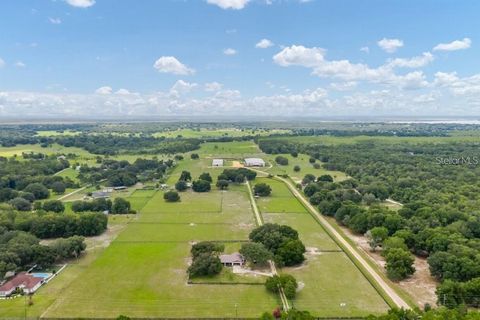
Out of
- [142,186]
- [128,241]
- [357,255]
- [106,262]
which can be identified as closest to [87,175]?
[142,186]

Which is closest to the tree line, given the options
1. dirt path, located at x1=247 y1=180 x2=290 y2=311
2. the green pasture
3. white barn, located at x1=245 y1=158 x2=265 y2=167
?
dirt path, located at x1=247 y1=180 x2=290 y2=311

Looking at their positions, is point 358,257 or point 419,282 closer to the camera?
point 419,282

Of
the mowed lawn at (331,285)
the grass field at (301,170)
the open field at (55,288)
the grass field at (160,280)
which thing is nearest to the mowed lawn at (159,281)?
the grass field at (160,280)

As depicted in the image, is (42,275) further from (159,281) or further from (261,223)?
(261,223)

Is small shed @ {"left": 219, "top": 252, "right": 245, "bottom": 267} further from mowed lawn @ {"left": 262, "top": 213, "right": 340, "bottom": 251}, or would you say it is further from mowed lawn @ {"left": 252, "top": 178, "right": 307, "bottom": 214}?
mowed lawn @ {"left": 252, "top": 178, "right": 307, "bottom": 214}

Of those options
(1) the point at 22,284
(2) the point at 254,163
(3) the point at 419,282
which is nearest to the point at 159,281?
(1) the point at 22,284
